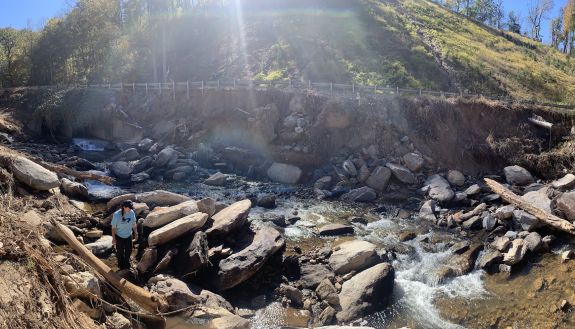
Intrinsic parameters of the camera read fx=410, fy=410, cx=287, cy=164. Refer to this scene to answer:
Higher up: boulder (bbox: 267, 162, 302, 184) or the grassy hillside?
the grassy hillside

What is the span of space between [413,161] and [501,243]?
387 inches

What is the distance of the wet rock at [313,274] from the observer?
12.6 metres

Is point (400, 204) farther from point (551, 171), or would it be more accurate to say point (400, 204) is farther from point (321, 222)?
point (551, 171)

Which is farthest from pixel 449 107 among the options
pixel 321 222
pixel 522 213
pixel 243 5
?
pixel 243 5

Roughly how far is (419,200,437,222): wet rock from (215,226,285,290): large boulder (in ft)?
30.6

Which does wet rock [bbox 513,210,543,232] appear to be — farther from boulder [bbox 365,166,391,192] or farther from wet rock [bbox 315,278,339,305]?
wet rock [bbox 315,278,339,305]

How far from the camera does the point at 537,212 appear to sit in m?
17.1

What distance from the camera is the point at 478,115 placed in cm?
2812

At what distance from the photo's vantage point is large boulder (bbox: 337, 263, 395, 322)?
441 inches

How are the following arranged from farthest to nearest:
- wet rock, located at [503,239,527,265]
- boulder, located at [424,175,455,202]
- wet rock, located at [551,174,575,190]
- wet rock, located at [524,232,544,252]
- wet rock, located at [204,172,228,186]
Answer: wet rock, located at [204,172,228,186] → boulder, located at [424,175,455,202] → wet rock, located at [551,174,575,190] → wet rock, located at [524,232,544,252] → wet rock, located at [503,239,527,265]

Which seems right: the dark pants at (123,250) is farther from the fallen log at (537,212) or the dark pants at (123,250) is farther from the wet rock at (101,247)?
the fallen log at (537,212)

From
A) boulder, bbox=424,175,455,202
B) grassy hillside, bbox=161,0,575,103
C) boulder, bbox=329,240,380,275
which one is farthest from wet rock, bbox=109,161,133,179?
grassy hillside, bbox=161,0,575,103

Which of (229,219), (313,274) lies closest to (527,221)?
(313,274)

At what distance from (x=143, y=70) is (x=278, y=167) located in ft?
89.4
